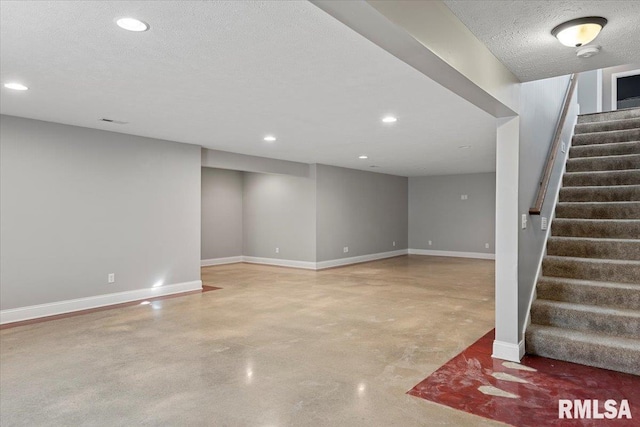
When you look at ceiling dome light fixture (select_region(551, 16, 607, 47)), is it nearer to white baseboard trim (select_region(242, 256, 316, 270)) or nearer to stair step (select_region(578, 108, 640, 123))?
stair step (select_region(578, 108, 640, 123))

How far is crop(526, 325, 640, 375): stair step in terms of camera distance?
295 cm

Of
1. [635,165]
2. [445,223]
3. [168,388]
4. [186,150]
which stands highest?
[186,150]

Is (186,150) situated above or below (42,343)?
above

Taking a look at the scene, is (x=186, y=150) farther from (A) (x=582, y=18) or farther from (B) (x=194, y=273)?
(A) (x=582, y=18)

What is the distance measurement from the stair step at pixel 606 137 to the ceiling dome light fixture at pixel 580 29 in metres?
3.61

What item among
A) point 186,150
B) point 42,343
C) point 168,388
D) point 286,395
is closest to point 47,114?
point 186,150

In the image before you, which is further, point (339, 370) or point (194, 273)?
point (194, 273)

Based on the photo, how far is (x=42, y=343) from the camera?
12.5 ft

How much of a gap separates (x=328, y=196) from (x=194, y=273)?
361 centimetres

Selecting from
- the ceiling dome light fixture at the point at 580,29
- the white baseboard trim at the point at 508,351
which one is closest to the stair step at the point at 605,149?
the white baseboard trim at the point at 508,351

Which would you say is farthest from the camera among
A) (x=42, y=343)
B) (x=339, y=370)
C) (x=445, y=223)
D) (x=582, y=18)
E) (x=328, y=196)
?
(x=445, y=223)

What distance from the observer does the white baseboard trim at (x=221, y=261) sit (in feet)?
30.3

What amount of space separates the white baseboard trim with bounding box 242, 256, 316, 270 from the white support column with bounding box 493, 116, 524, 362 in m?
5.56

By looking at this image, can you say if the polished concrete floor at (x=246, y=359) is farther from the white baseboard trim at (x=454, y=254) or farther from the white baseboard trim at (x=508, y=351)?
the white baseboard trim at (x=454, y=254)
